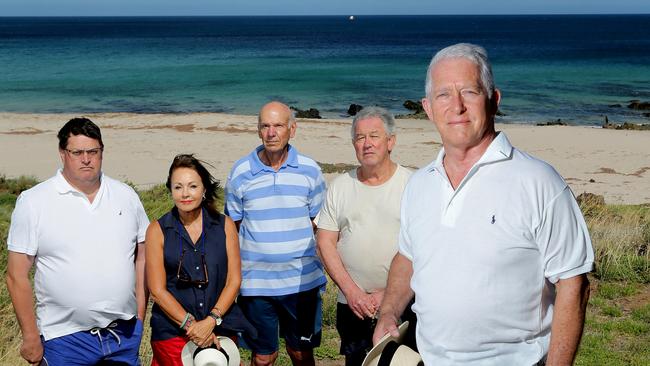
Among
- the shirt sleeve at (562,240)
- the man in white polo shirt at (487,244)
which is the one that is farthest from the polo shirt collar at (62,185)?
the shirt sleeve at (562,240)

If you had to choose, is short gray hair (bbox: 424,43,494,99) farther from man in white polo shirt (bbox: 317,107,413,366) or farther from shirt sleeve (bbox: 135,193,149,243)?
shirt sleeve (bbox: 135,193,149,243)

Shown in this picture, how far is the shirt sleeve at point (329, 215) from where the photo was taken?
16.2 ft

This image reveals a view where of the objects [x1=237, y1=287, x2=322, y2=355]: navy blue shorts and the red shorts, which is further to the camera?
[x1=237, y1=287, x2=322, y2=355]: navy blue shorts

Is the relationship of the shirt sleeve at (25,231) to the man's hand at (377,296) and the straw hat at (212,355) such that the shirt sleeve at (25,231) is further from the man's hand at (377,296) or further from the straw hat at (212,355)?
the man's hand at (377,296)

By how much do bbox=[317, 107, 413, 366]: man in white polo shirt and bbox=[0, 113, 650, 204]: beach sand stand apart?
10.9 meters

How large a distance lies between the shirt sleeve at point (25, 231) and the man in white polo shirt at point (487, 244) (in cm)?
219

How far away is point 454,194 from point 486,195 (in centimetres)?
13

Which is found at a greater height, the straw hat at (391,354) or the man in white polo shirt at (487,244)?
the man in white polo shirt at (487,244)

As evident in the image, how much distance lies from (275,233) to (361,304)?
846 mm

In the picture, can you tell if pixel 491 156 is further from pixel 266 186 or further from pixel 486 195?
pixel 266 186

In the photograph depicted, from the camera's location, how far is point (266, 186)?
17.1 feet

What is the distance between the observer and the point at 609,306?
715 centimetres

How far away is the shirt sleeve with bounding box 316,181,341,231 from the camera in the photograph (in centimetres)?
495

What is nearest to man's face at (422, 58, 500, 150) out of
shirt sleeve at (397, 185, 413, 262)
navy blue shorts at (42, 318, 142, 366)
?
shirt sleeve at (397, 185, 413, 262)
